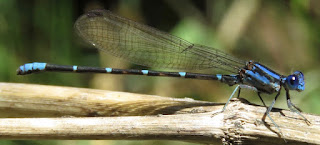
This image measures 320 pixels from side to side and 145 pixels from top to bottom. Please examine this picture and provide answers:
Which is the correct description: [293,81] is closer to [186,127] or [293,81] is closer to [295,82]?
[295,82]

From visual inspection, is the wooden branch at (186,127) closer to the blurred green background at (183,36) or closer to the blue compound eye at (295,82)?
the blue compound eye at (295,82)

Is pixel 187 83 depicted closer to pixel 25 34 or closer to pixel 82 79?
pixel 82 79

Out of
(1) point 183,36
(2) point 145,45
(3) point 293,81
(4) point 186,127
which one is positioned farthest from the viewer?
(1) point 183,36

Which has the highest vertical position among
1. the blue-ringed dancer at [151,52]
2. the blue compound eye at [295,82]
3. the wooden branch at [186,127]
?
the blue-ringed dancer at [151,52]

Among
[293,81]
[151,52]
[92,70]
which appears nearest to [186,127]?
[293,81]

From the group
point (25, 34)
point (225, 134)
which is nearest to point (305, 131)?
point (225, 134)

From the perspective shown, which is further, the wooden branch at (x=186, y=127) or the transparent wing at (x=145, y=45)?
the transparent wing at (x=145, y=45)

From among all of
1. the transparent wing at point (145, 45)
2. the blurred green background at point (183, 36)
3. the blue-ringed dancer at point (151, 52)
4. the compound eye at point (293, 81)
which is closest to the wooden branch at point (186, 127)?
the compound eye at point (293, 81)
